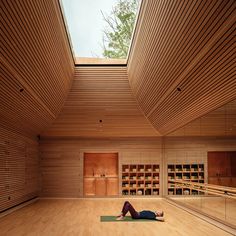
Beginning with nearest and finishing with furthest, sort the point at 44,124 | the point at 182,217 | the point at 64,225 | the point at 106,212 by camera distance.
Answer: the point at 64,225 < the point at 182,217 < the point at 106,212 < the point at 44,124

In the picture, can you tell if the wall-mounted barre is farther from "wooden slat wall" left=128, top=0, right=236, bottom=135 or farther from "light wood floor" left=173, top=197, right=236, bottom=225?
"wooden slat wall" left=128, top=0, right=236, bottom=135

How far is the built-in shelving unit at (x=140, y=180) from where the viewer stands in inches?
585

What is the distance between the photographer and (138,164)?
49.0 ft

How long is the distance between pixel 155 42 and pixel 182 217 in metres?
4.65

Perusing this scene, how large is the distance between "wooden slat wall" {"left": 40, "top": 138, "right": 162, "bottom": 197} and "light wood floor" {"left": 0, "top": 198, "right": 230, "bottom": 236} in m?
3.39

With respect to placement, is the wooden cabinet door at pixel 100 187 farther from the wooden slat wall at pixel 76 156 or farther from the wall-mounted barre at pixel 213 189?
the wall-mounted barre at pixel 213 189

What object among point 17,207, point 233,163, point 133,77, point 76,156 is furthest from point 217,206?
point 76,156

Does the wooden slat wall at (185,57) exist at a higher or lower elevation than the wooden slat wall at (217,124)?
higher

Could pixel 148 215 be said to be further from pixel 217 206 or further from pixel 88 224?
pixel 217 206

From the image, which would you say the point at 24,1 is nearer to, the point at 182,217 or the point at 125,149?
the point at 182,217

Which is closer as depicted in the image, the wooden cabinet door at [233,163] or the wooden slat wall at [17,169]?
the wooden cabinet door at [233,163]

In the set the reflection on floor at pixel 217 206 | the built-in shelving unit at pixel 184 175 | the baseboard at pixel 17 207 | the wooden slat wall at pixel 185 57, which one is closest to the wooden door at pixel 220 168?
the reflection on floor at pixel 217 206

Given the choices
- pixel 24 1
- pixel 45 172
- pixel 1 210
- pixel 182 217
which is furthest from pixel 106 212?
pixel 24 1

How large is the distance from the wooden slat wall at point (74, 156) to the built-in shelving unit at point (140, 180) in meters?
0.30
